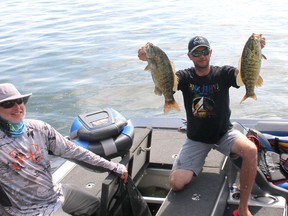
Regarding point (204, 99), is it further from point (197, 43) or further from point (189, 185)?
point (189, 185)

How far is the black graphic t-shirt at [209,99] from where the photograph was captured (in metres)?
4.05

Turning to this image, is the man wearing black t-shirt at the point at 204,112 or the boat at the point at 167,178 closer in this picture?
the boat at the point at 167,178

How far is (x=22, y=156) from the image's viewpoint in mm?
2998

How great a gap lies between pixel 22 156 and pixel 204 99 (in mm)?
1870

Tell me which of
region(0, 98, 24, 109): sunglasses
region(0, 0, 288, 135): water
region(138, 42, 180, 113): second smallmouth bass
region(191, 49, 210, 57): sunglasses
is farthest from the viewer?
region(0, 0, 288, 135): water

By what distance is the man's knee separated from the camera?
384 cm

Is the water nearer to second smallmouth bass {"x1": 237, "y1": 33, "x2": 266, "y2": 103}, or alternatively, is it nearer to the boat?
the boat

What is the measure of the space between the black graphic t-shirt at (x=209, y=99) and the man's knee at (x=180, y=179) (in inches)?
16.6

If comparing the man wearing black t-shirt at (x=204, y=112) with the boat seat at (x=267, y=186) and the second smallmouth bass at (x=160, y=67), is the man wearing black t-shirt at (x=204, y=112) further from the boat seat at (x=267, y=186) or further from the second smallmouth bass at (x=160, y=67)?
the second smallmouth bass at (x=160, y=67)

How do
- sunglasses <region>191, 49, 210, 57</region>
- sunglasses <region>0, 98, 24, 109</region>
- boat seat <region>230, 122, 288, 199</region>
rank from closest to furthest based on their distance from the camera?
1. sunglasses <region>0, 98, 24, 109</region>
2. boat seat <region>230, 122, 288, 199</region>
3. sunglasses <region>191, 49, 210, 57</region>

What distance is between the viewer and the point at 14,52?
549 inches

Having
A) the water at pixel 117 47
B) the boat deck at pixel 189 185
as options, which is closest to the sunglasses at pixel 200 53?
the boat deck at pixel 189 185

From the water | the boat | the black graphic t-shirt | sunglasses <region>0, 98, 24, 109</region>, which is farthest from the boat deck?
the water

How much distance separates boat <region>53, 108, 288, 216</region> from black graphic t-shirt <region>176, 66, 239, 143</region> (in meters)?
0.36
